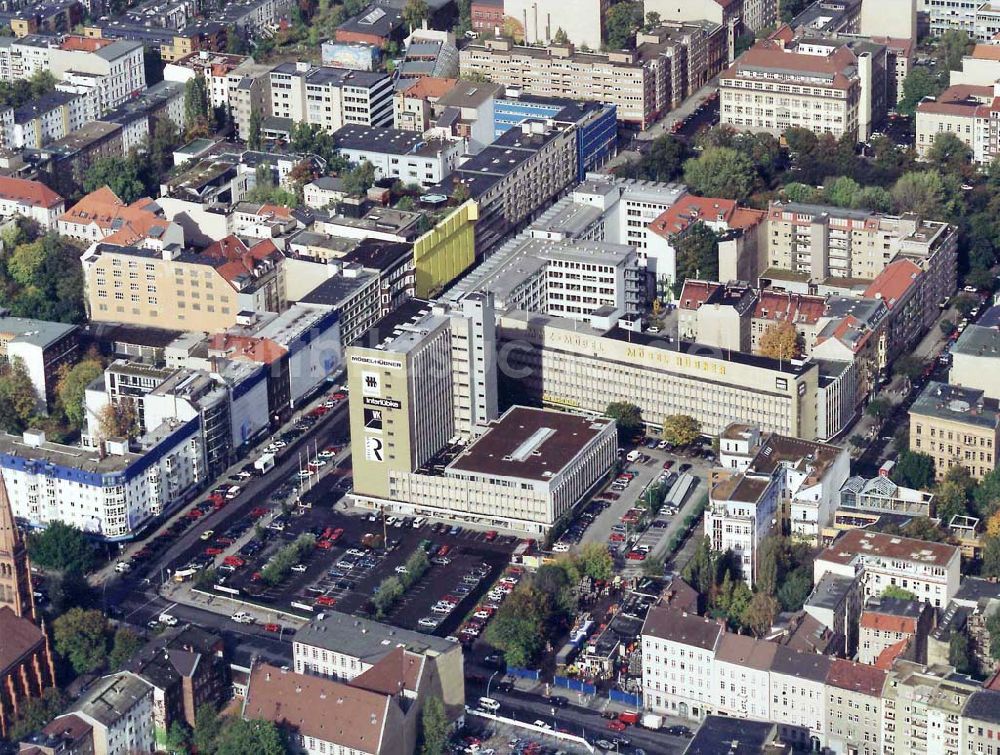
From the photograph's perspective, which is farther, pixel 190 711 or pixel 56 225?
pixel 56 225

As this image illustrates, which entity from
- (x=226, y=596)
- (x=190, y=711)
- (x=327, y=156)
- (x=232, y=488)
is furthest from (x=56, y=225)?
(x=190, y=711)

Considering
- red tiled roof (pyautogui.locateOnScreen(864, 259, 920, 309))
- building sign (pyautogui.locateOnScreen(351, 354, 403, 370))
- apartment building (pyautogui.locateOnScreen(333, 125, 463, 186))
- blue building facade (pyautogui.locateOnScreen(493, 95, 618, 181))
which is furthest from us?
blue building facade (pyautogui.locateOnScreen(493, 95, 618, 181))


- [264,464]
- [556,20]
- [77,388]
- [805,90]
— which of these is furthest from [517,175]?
[77,388]

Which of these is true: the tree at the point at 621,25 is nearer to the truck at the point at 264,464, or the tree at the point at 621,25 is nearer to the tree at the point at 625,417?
the tree at the point at 625,417

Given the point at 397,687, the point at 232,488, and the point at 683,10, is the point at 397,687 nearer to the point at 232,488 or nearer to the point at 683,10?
the point at 232,488

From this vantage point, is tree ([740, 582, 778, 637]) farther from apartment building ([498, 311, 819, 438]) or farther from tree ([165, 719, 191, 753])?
tree ([165, 719, 191, 753])

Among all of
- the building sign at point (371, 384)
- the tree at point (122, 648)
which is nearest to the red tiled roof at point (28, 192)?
the building sign at point (371, 384)

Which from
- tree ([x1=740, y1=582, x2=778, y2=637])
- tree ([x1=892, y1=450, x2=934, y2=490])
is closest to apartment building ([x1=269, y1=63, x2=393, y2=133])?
tree ([x1=892, y1=450, x2=934, y2=490])
